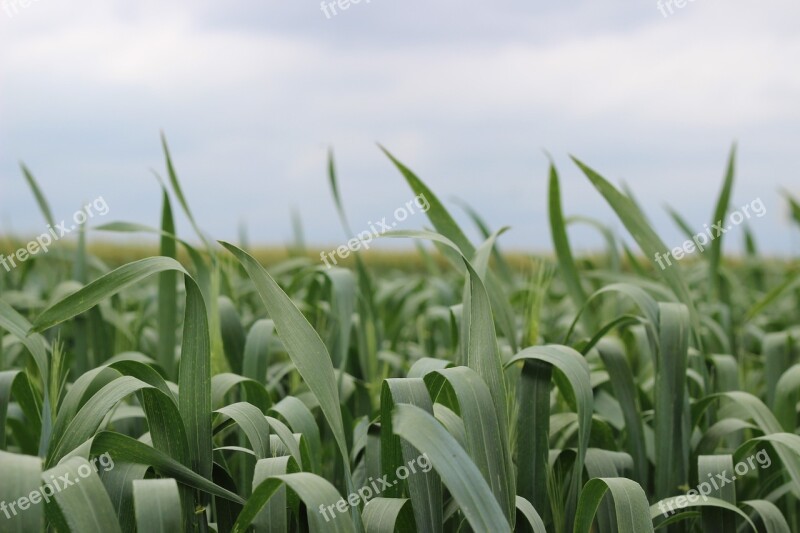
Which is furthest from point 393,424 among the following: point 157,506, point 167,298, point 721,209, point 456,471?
point 721,209

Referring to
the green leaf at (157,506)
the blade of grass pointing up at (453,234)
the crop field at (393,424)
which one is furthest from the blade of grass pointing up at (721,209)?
the green leaf at (157,506)

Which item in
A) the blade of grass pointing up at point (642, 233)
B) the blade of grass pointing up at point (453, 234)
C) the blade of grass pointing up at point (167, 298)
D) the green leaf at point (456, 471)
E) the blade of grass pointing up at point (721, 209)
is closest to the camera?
the green leaf at point (456, 471)

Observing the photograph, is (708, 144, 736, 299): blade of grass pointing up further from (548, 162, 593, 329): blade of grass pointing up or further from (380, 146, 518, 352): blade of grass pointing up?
(380, 146, 518, 352): blade of grass pointing up

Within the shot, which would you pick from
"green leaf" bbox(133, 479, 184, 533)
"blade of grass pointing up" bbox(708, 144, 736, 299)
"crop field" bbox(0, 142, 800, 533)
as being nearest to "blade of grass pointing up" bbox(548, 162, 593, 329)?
"crop field" bbox(0, 142, 800, 533)

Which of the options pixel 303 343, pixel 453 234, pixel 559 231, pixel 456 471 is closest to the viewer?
pixel 456 471

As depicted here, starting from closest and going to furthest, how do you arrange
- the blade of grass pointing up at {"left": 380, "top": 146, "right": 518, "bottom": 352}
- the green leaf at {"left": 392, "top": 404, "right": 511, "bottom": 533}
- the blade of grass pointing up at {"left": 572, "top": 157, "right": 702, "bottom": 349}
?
the green leaf at {"left": 392, "top": 404, "right": 511, "bottom": 533} → the blade of grass pointing up at {"left": 380, "top": 146, "right": 518, "bottom": 352} → the blade of grass pointing up at {"left": 572, "top": 157, "right": 702, "bottom": 349}

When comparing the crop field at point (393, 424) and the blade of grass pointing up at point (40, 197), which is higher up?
the blade of grass pointing up at point (40, 197)

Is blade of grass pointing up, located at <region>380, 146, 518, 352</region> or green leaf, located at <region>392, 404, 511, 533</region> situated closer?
green leaf, located at <region>392, 404, 511, 533</region>

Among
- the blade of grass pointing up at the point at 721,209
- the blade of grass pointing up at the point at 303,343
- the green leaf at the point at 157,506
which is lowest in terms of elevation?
the blade of grass pointing up at the point at 721,209

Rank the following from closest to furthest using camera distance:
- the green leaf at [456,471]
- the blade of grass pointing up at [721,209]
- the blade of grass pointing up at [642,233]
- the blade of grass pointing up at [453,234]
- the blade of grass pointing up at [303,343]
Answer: the green leaf at [456,471] → the blade of grass pointing up at [303,343] → the blade of grass pointing up at [453,234] → the blade of grass pointing up at [642,233] → the blade of grass pointing up at [721,209]

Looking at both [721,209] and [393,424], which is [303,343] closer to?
[393,424]

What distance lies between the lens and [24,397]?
42.5 inches

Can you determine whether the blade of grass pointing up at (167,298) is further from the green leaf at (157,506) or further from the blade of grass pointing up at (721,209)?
the blade of grass pointing up at (721,209)

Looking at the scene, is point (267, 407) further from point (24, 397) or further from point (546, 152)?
point (546, 152)
